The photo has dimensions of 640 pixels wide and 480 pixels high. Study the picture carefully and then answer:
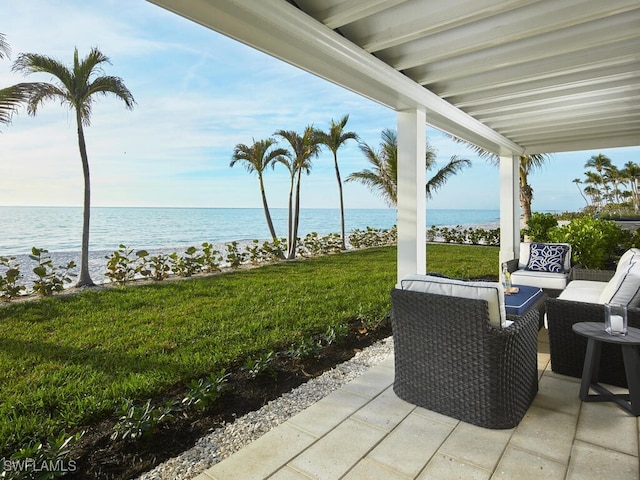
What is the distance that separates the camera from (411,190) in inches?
146

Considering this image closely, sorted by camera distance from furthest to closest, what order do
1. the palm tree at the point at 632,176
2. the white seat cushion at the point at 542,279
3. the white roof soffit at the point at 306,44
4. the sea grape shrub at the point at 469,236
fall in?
the palm tree at the point at 632,176, the sea grape shrub at the point at 469,236, the white seat cushion at the point at 542,279, the white roof soffit at the point at 306,44

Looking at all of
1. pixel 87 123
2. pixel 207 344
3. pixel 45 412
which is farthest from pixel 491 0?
pixel 87 123

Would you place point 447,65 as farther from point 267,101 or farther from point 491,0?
point 267,101

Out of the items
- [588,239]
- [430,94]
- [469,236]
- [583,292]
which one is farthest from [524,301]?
[469,236]

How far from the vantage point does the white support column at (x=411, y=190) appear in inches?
144

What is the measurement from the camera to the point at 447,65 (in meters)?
3.22

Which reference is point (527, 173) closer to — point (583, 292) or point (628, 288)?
point (583, 292)

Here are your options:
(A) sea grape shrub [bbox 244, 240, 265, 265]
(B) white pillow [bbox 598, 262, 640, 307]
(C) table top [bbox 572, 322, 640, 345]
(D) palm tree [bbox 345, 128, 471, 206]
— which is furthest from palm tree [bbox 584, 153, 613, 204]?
(C) table top [bbox 572, 322, 640, 345]

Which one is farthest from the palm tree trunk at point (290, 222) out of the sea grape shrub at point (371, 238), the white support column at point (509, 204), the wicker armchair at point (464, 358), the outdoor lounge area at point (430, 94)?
the wicker armchair at point (464, 358)

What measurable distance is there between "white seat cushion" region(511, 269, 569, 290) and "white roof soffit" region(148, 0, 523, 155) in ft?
9.10

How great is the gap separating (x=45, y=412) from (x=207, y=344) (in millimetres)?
1487

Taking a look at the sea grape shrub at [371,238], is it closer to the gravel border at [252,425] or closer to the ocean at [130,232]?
the ocean at [130,232]

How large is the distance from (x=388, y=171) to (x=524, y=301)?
34.2ft

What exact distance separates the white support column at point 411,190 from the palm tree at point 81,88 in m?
5.91
